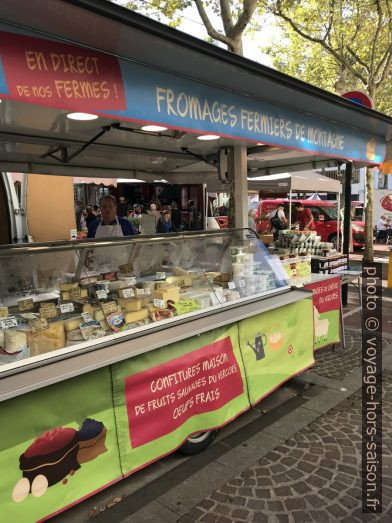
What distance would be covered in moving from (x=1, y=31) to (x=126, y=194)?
13452 millimetres

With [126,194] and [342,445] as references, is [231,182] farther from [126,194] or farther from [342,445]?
[126,194]

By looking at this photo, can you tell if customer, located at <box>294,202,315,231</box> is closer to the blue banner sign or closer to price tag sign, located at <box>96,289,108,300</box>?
the blue banner sign

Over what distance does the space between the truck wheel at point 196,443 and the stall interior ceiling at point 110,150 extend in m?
2.71

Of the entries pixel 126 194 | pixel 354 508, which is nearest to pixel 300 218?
pixel 126 194

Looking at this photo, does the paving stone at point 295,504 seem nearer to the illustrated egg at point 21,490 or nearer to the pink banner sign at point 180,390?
the pink banner sign at point 180,390

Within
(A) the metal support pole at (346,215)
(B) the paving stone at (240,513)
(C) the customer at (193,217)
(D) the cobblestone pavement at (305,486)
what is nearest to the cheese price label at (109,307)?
(D) the cobblestone pavement at (305,486)

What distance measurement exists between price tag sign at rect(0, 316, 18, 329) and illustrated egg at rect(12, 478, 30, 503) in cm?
94

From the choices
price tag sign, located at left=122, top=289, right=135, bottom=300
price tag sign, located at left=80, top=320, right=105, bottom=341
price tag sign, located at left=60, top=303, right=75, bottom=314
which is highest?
price tag sign, located at left=122, top=289, right=135, bottom=300

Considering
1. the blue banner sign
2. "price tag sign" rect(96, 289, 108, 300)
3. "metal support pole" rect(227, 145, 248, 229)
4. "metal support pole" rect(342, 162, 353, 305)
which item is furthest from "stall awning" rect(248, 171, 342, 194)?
"price tag sign" rect(96, 289, 108, 300)

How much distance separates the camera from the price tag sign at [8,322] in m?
2.59

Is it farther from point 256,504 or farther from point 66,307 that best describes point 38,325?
point 256,504

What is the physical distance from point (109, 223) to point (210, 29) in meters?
5.44

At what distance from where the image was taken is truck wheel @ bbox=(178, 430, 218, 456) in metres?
3.10

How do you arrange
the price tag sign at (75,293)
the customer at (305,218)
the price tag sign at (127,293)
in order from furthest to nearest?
the customer at (305,218)
the price tag sign at (127,293)
the price tag sign at (75,293)
